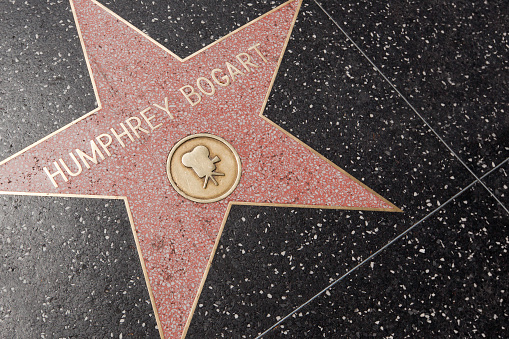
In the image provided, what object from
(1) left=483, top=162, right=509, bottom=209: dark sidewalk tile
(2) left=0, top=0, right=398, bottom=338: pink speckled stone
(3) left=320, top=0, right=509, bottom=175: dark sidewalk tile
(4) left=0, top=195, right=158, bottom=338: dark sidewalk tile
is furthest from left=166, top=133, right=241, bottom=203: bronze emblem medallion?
(1) left=483, top=162, right=509, bottom=209: dark sidewalk tile

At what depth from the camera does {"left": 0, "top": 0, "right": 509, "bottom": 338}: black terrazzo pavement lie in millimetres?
1330

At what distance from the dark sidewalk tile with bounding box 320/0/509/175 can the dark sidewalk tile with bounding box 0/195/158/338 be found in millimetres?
1200

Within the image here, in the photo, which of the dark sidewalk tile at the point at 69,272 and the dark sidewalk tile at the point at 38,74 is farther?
the dark sidewalk tile at the point at 38,74

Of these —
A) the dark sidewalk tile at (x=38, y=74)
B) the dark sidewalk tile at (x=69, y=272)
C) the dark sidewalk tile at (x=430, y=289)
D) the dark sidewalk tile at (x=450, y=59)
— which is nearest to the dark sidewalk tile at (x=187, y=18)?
the dark sidewalk tile at (x=38, y=74)

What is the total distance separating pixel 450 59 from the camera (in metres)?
1.67

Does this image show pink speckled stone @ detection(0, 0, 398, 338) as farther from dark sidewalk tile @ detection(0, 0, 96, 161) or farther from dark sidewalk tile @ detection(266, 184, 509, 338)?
dark sidewalk tile @ detection(266, 184, 509, 338)

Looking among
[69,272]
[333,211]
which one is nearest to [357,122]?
[333,211]

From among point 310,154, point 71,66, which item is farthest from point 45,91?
point 310,154

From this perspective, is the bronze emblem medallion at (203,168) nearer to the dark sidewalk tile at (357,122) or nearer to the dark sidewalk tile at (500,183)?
the dark sidewalk tile at (357,122)

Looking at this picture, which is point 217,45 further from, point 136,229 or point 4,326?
point 4,326

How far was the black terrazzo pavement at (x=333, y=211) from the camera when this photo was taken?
133cm

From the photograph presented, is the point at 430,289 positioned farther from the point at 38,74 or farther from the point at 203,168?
the point at 38,74

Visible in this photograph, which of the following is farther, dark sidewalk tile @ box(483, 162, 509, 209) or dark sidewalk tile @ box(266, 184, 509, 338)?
dark sidewalk tile @ box(483, 162, 509, 209)

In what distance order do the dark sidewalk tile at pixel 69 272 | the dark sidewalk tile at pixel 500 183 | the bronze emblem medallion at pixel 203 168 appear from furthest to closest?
the dark sidewalk tile at pixel 500 183, the bronze emblem medallion at pixel 203 168, the dark sidewalk tile at pixel 69 272
